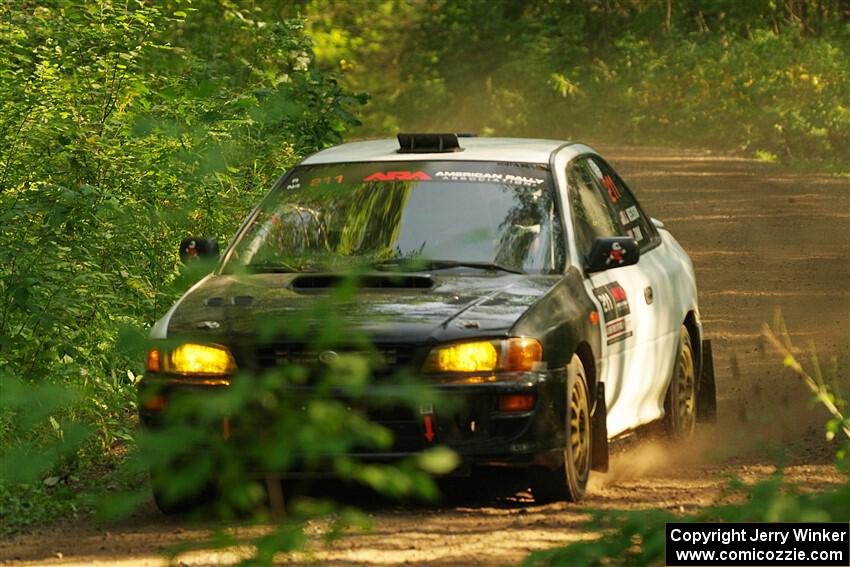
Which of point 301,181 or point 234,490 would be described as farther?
point 301,181

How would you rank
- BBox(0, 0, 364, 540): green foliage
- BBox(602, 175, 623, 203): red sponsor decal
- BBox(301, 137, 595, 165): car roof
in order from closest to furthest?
BBox(301, 137, 595, 165): car roof, BBox(602, 175, 623, 203): red sponsor decal, BBox(0, 0, 364, 540): green foliage

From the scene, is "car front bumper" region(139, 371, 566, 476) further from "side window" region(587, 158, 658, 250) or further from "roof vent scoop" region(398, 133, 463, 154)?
"side window" region(587, 158, 658, 250)

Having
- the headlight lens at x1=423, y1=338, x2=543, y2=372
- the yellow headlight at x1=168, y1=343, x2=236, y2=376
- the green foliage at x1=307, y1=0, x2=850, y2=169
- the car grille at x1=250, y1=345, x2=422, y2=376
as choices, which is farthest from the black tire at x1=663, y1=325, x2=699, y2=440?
the green foliage at x1=307, y1=0, x2=850, y2=169

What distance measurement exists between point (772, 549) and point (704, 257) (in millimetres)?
13421

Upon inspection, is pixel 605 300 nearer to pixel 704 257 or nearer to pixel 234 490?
pixel 234 490

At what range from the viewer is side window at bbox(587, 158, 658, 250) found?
28.7ft

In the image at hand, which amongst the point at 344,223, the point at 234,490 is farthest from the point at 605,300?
the point at 234,490

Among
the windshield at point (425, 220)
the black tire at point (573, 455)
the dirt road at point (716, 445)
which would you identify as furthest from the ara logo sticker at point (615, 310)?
the dirt road at point (716, 445)

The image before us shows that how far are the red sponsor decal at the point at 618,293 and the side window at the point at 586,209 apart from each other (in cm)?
23

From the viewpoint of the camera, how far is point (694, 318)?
9.38 meters

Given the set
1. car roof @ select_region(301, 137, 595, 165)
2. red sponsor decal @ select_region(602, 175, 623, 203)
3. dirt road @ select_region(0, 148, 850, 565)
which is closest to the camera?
dirt road @ select_region(0, 148, 850, 565)

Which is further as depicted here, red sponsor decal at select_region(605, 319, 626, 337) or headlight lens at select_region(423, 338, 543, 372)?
red sponsor decal at select_region(605, 319, 626, 337)

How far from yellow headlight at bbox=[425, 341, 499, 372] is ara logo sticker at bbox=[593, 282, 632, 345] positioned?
1141 millimetres

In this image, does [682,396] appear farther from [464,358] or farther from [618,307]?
[464,358]
